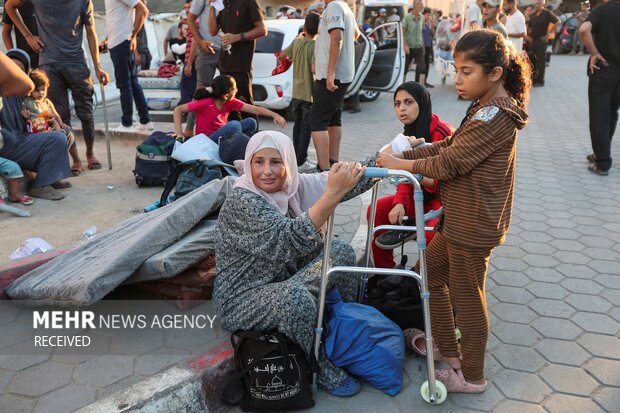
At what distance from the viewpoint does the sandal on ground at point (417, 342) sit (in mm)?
2828

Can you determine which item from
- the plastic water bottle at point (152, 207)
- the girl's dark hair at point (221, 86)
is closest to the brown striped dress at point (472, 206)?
the plastic water bottle at point (152, 207)

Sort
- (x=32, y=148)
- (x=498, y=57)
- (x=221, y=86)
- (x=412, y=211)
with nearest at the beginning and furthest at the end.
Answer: (x=498, y=57) → (x=412, y=211) → (x=32, y=148) → (x=221, y=86)

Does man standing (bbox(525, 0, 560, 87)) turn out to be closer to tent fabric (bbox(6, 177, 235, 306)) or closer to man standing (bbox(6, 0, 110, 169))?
man standing (bbox(6, 0, 110, 169))

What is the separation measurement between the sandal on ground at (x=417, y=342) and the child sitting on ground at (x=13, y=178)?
141 inches

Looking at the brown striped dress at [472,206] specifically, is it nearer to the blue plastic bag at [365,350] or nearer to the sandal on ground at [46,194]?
the blue plastic bag at [365,350]

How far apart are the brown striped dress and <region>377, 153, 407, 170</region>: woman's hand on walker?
6 cm

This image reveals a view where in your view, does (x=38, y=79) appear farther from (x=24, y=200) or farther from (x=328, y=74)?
(x=328, y=74)

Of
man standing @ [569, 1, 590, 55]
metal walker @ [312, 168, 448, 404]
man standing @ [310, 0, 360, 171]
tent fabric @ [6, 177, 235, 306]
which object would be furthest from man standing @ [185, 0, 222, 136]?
man standing @ [569, 1, 590, 55]

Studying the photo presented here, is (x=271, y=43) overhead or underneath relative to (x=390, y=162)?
overhead

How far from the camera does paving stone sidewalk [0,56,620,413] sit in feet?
8.24

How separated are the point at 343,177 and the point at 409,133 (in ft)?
4.26

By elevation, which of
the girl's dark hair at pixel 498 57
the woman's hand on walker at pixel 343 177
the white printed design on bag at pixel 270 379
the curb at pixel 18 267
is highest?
the girl's dark hair at pixel 498 57

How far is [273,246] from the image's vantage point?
2457 millimetres

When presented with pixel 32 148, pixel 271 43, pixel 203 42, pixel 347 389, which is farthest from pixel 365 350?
pixel 271 43
